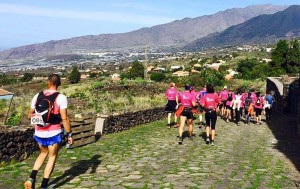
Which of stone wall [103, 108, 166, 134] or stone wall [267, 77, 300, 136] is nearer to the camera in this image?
stone wall [103, 108, 166, 134]

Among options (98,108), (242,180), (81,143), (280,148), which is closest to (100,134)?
(81,143)

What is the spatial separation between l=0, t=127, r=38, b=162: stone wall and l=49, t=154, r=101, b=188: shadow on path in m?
1.32

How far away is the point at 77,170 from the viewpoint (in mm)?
8758

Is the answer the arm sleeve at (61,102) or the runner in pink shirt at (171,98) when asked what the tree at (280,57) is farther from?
the arm sleeve at (61,102)

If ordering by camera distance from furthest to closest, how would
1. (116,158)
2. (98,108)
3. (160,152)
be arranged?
(98,108)
(160,152)
(116,158)

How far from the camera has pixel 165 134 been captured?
14938 mm

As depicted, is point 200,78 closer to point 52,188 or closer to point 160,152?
point 160,152

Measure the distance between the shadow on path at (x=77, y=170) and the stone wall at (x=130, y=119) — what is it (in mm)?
4223

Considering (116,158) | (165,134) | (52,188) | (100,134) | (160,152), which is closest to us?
(52,188)

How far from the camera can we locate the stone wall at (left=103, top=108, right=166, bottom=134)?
14821 millimetres

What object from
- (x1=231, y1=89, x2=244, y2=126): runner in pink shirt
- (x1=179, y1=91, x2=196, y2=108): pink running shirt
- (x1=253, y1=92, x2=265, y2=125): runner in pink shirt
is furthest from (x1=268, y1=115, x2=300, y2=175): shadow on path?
(x1=179, y1=91, x2=196, y2=108): pink running shirt

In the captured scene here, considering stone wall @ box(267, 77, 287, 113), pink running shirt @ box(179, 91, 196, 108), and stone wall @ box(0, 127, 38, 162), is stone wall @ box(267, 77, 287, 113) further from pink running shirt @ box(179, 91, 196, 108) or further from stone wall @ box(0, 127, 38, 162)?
stone wall @ box(0, 127, 38, 162)

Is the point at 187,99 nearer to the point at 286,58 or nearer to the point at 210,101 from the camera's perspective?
the point at 210,101

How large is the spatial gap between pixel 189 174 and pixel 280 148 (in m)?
5.55
